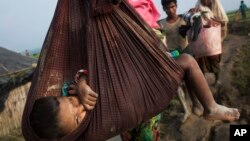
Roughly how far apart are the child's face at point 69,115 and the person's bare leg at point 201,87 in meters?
0.53

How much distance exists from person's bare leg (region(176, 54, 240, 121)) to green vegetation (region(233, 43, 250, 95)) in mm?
4338

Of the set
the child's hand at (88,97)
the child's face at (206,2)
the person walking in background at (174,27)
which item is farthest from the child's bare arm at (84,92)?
the child's face at (206,2)

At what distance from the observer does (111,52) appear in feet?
5.47

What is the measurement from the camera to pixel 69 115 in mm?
1593

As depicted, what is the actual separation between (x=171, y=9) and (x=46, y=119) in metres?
3.01

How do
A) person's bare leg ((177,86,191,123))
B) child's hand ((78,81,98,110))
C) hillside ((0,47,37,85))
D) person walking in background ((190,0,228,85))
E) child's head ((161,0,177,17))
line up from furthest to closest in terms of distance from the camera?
hillside ((0,47,37,85))
person's bare leg ((177,86,191,123))
child's head ((161,0,177,17))
person walking in background ((190,0,228,85))
child's hand ((78,81,98,110))

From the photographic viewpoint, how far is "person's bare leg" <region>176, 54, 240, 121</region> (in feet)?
5.92

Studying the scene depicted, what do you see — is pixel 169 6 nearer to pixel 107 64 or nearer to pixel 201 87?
pixel 201 87

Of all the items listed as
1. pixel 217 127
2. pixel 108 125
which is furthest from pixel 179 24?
pixel 108 125

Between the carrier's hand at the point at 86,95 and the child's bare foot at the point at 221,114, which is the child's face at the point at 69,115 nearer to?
the carrier's hand at the point at 86,95

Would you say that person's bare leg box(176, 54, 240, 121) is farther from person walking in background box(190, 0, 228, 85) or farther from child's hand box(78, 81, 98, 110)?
person walking in background box(190, 0, 228, 85)

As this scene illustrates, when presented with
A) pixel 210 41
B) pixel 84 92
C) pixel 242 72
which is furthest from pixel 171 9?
pixel 84 92

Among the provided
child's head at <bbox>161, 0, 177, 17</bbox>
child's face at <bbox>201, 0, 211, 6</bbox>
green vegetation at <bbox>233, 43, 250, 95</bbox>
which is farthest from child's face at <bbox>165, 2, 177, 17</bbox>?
green vegetation at <bbox>233, 43, 250, 95</bbox>

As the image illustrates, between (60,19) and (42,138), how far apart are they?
0.56 metres
